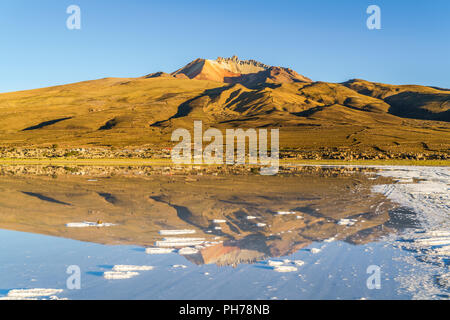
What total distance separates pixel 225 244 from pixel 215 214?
4070 mm

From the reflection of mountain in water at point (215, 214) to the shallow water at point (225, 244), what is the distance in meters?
0.04

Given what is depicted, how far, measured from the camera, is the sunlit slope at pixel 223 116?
3602 inches

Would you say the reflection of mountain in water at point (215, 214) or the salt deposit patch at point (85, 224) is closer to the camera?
the reflection of mountain in water at point (215, 214)

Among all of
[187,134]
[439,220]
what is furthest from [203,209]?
[187,134]

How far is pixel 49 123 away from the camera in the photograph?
134750 millimetres

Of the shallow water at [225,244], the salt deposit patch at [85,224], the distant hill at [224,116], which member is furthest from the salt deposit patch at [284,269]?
the distant hill at [224,116]

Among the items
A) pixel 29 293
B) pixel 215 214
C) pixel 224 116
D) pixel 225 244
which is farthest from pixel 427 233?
pixel 224 116

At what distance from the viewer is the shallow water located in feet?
22.5

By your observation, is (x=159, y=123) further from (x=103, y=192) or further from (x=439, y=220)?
(x=439, y=220)

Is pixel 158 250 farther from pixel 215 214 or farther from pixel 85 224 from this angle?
pixel 215 214

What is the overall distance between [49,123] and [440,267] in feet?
461

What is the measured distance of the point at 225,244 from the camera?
380 inches

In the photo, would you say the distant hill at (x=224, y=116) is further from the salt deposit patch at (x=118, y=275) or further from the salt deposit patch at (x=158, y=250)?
the salt deposit patch at (x=118, y=275)

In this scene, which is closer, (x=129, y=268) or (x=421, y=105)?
(x=129, y=268)
